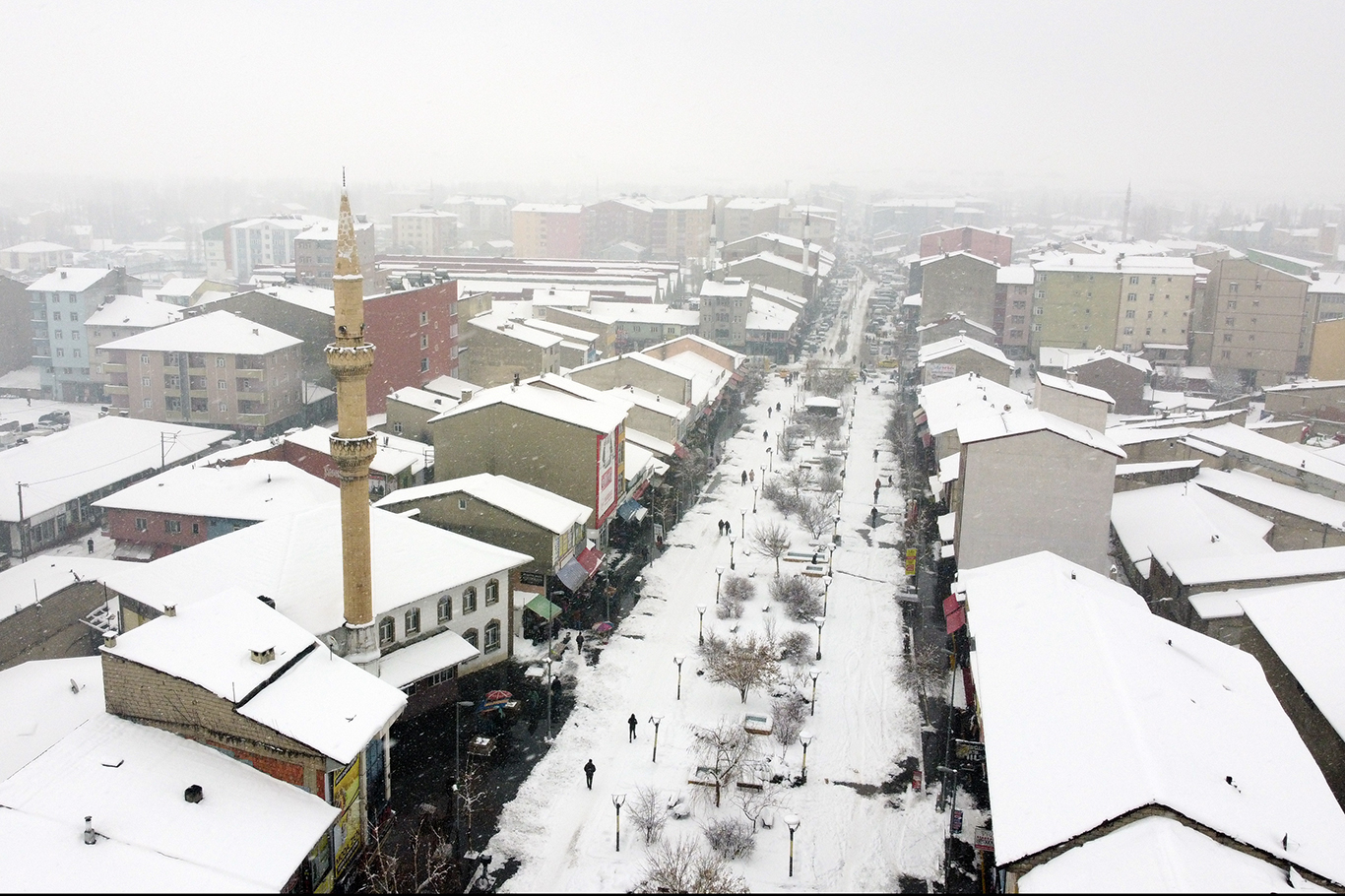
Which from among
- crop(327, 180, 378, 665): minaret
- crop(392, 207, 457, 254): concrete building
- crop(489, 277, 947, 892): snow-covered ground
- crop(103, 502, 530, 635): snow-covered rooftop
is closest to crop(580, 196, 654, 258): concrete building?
crop(392, 207, 457, 254): concrete building

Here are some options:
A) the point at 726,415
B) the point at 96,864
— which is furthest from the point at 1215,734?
the point at 726,415

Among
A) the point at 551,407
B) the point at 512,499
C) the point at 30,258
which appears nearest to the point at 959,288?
the point at 551,407

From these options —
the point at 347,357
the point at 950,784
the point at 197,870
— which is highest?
the point at 347,357

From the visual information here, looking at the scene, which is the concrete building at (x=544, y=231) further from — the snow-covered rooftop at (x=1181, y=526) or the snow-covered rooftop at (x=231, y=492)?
the snow-covered rooftop at (x=1181, y=526)

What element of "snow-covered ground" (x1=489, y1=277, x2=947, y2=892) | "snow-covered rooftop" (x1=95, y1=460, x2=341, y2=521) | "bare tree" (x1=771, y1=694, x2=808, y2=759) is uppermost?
"snow-covered rooftop" (x1=95, y1=460, x2=341, y2=521)

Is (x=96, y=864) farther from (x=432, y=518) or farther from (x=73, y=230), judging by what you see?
(x=73, y=230)

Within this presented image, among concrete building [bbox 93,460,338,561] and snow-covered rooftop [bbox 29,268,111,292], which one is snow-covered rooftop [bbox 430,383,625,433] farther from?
snow-covered rooftop [bbox 29,268,111,292]

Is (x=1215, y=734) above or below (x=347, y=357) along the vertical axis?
below
